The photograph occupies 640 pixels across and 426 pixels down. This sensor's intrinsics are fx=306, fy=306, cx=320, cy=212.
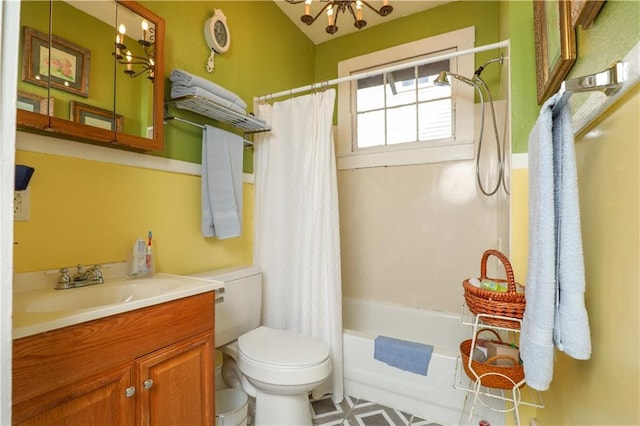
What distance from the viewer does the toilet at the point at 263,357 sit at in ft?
4.42

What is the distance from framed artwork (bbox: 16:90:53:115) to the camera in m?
1.06

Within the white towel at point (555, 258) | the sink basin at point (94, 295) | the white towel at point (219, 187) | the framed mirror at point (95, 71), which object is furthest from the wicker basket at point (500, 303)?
the framed mirror at point (95, 71)

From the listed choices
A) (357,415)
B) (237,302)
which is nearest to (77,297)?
(237,302)

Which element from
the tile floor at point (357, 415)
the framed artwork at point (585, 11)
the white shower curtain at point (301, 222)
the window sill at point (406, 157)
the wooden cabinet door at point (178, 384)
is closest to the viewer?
the framed artwork at point (585, 11)

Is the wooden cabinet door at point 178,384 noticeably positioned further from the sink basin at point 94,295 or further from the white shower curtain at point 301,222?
the white shower curtain at point 301,222

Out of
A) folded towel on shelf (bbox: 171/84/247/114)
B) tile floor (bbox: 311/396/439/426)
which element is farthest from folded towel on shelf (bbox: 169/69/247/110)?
tile floor (bbox: 311/396/439/426)

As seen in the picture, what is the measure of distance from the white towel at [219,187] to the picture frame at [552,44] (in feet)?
5.11

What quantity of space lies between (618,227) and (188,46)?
202 centimetres

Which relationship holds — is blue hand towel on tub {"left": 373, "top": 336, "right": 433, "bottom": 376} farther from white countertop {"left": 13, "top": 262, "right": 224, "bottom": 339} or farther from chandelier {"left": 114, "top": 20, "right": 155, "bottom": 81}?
chandelier {"left": 114, "top": 20, "right": 155, "bottom": 81}

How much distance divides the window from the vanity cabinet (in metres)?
1.91

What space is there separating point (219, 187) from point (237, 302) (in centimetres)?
66

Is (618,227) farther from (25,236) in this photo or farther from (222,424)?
(25,236)

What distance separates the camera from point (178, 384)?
1.11 m

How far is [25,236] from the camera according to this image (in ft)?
3.64
